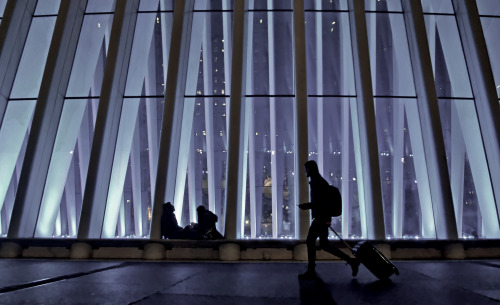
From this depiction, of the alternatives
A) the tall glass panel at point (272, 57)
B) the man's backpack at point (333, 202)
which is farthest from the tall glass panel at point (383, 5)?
the man's backpack at point (333, 202)

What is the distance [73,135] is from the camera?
41.5 ft

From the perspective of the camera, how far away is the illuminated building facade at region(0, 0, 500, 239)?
11078 mm

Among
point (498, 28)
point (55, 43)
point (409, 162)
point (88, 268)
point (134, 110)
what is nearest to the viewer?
point (88, 268)

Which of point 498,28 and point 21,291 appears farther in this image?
point 498,28

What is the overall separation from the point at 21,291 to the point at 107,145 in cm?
689

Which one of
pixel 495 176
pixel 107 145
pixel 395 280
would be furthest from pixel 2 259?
pixel 495 176

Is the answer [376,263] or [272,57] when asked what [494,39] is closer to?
[272,57]

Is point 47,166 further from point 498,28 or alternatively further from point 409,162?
point 498,28

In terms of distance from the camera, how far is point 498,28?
13961mm

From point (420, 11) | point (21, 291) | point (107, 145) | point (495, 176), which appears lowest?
point (21, 291)

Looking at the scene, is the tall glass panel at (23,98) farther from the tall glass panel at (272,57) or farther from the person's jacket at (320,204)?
the person's jacket at (320,204)

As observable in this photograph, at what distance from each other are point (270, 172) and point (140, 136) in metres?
5.97

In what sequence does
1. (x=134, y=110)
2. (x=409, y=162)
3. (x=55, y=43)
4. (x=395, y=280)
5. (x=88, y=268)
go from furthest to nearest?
(x=409, y=162)
(x=134, y=110)
(x=55, y=43)
(x=88, y=268)
(x=395, y=280)

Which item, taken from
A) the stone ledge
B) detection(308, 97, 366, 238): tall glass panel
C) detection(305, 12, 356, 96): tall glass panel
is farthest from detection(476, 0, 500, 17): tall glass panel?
the stone ledge
